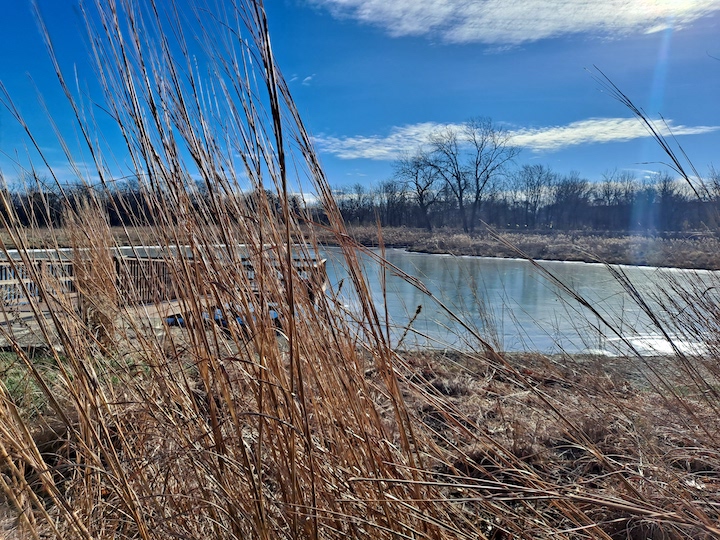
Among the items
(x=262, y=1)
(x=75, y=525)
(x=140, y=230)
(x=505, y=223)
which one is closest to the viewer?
(x=262, y=1)

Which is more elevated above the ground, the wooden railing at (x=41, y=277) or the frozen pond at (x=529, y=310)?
the wooden railing at (x=41, y=277)

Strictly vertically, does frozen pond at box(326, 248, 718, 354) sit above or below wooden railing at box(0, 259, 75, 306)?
below

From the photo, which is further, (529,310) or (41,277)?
(529,310)

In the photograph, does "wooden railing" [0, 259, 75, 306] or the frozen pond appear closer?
"wooden railing" [0, 259, 75, 306]

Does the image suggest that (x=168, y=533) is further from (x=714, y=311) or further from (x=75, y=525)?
(x=714, y=311)

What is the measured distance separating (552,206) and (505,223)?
4220mm

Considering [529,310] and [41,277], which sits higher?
[41,277]

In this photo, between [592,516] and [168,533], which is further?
[592,516]

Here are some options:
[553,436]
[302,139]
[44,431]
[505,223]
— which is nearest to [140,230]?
[302,139]

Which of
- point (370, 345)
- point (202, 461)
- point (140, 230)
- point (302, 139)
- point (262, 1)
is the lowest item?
point (202, 461)

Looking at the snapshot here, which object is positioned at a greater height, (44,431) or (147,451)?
(147,451)

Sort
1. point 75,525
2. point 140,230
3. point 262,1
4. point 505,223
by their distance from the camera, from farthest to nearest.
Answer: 1. point 505,223
2. point 140,230
3. point 75,525
4. point 262,1

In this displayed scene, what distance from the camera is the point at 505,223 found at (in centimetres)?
3847

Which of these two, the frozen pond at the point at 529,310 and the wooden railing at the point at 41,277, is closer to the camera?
the wooden railing at the point at 41,277
